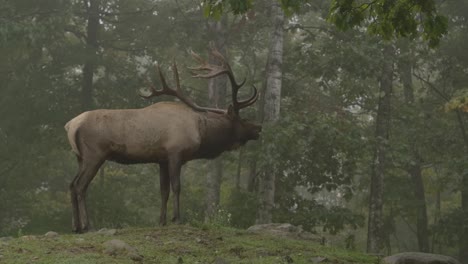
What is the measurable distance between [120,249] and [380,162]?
10019 millimetres

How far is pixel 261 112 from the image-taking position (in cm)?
1748

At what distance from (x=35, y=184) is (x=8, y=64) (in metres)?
5.34

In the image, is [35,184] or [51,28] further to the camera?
[35,184]

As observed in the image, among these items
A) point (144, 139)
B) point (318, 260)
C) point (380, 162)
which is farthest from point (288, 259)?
point (380, 162)

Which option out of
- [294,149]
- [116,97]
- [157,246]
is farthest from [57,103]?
[157,246]

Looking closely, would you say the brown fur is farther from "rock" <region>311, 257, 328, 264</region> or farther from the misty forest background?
the misty forest background

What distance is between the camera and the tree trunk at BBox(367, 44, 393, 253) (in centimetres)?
1482

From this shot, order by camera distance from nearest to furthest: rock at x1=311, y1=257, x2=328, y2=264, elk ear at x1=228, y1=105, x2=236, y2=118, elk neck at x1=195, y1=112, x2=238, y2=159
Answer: rock at x1=311, y1=257, x2=328, y2=264, elk neck at x1=195, y1=112, x2=238, y2=159, elk ear at x1=228, y1=105, x2=236, y2=118

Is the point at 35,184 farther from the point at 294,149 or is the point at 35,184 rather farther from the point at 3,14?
the point at 294,149

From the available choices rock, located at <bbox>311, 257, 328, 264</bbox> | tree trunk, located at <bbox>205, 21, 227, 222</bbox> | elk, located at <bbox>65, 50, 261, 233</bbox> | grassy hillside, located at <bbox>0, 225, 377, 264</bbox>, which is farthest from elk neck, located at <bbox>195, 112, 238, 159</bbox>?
tree trunk, located at <bbox>205, 21, 227, 222</bbox>

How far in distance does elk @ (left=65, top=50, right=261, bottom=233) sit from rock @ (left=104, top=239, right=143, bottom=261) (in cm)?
198

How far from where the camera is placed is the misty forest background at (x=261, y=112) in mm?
14422

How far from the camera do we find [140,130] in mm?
8617

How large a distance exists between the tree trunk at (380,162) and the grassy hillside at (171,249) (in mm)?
7578
